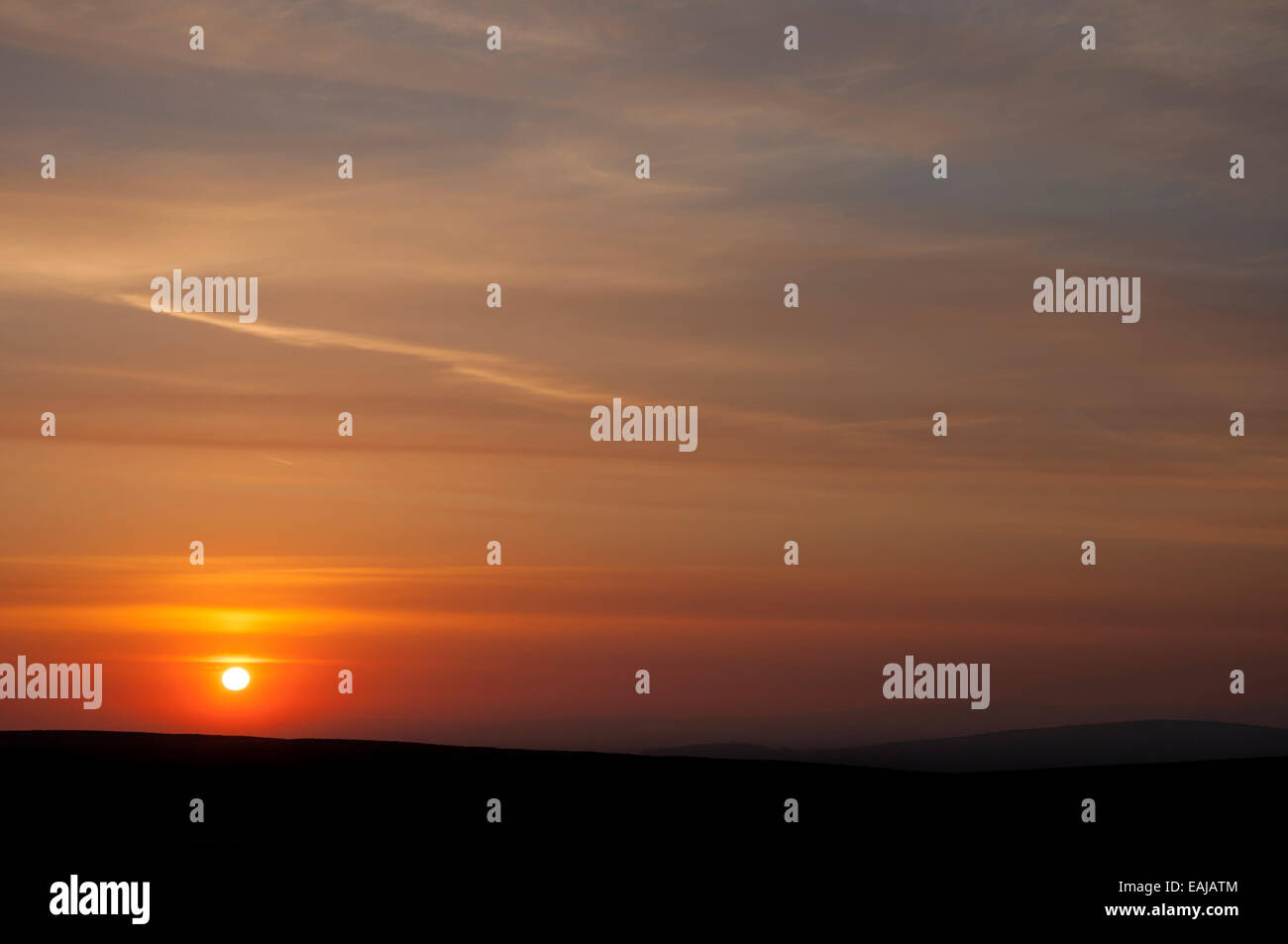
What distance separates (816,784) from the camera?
45000 mm

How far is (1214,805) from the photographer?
40.4m

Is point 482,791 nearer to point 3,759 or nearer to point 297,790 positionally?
point 297,790
